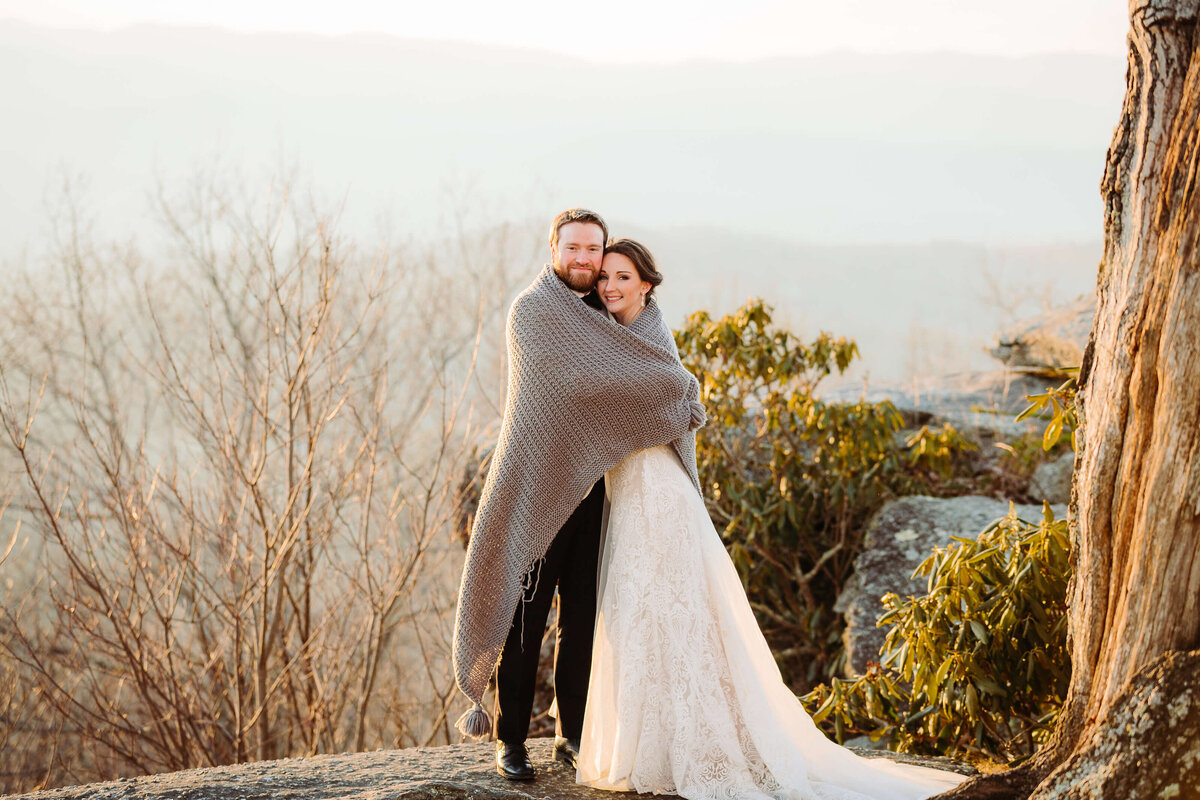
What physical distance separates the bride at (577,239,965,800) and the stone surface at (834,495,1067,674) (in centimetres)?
214

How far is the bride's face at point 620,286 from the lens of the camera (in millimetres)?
3051

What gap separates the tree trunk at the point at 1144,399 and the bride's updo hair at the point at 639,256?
127cm

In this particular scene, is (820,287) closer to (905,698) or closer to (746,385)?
(746,385)

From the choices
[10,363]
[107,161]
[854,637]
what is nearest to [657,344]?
[854,637]

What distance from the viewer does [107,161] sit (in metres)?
17.0

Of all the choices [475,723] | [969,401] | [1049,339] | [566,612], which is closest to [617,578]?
[566,612]

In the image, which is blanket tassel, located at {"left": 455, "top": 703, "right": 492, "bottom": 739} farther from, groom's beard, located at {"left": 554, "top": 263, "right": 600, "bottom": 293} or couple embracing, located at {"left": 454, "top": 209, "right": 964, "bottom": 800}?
groom's beard, located at {"left": 554, "top": 263, "right": 600, "bottom": 293}

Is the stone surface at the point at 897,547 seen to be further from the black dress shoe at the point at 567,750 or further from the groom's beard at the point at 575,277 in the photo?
the groom's beard at the point at 575,277

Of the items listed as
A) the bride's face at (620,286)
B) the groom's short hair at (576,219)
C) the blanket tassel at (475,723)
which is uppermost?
the groom's short hair at (576,219)

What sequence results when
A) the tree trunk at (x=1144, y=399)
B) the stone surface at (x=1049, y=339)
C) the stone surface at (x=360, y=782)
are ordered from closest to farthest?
the tree trunk at (x=1144, y=399), the stone surface at (x=360, y=782), the stone surface at (x=1049, y=339)

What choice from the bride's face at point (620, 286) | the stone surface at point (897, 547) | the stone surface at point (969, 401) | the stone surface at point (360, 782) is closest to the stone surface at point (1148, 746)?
the stone surface at point (360, 782)

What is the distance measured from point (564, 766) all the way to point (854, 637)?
99.2 inches

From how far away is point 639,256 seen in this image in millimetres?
3055

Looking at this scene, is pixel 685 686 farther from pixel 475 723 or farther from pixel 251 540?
pixel 251 540
